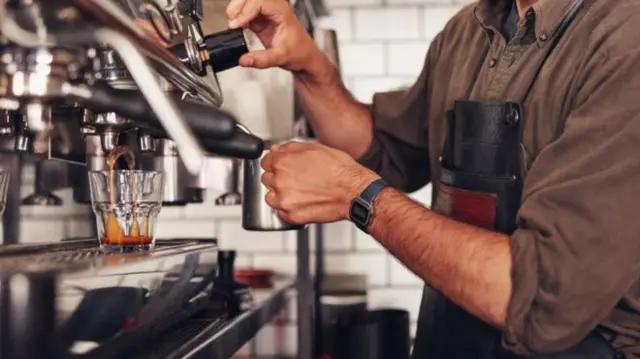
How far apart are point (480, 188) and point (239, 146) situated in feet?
1.29

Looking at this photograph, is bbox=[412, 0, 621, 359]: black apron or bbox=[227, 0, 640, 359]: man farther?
bbox=[412, 0, 621, 359]: black apron

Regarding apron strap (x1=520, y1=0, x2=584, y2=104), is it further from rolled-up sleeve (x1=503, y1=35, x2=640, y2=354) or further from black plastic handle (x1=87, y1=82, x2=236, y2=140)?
black plastic handle (x1=87, y1=82, x2=236, y2=140)

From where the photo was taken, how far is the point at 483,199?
119 centimetres

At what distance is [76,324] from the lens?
784 millimetres

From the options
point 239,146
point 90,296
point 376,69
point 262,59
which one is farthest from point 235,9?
point 376,69

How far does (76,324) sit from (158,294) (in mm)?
230

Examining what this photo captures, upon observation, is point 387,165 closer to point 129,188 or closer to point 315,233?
point 129,188

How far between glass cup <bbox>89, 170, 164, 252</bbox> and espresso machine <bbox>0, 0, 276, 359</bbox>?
0.12 ft

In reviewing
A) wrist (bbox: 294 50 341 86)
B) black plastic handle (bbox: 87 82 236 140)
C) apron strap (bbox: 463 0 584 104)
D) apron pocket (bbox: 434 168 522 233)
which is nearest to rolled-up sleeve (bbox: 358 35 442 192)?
wrist (bbox: 294 50 341 86)

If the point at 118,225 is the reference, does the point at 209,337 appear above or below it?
below

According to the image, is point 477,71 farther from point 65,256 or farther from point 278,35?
point 65,256

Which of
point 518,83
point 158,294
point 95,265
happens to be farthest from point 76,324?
point 518,83

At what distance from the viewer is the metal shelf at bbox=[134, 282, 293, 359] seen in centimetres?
98

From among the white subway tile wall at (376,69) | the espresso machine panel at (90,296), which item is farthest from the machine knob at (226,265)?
the white subway tile wall at (376,69)
